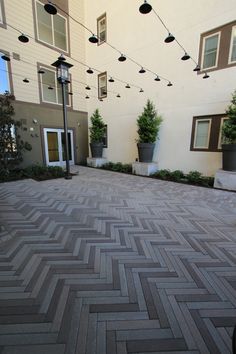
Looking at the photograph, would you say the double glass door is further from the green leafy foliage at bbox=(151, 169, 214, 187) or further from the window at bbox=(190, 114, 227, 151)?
the window at bbox=(190, 114, 227, 151)

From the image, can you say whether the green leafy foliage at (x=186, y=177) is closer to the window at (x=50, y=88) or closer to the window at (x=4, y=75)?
the window at (x=50, y=88)

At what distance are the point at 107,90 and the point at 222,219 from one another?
7360 mm

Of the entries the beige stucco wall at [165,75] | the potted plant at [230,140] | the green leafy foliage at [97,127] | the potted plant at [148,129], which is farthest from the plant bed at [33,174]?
the potted plant at [230,140]

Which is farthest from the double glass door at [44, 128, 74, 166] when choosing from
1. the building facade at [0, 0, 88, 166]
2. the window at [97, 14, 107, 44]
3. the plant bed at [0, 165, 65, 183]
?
the window at [97, 14, 107, 44]

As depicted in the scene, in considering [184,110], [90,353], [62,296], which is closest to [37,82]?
[184,110]

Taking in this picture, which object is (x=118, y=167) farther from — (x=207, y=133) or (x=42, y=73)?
(x=42, y=73)

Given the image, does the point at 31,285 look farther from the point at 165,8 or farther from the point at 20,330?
the point at 165,8

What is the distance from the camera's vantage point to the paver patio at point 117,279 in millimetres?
1260

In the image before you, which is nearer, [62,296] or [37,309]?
[37,309]

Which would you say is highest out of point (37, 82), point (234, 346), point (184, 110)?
point (37, 82)

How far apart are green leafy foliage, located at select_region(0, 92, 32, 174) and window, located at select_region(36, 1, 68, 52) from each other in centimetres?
332

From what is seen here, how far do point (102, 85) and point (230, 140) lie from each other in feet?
20.5

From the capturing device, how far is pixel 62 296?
1.58 meters

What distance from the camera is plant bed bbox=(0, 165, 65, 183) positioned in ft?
19.2
